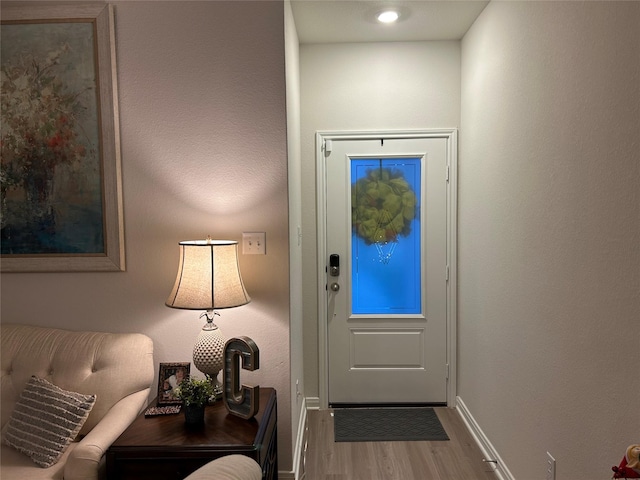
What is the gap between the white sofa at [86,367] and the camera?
2123mm

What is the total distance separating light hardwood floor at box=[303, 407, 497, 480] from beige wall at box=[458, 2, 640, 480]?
0.20 m

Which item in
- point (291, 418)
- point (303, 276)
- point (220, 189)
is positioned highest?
point (220, 189)

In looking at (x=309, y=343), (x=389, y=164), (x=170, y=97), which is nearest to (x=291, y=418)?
(x=309, y=343)

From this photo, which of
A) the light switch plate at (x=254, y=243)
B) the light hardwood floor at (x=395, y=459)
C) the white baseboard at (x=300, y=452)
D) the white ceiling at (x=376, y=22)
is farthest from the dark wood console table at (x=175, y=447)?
the white ceiling at (x=376, y=22)

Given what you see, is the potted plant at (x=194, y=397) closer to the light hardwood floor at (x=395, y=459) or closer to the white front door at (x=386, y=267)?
the light hardwood floor at (x=395, y=459)

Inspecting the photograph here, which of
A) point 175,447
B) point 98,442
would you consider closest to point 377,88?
point 175,447

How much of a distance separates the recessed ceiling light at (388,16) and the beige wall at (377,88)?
39 centimetres

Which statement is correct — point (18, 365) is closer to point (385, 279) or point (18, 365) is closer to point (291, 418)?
point (291, 418)

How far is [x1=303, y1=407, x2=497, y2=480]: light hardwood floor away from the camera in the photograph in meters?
2.65

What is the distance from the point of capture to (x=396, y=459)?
2809 mm

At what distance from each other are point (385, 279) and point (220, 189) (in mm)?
1592

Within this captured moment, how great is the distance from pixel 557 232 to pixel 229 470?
147cm

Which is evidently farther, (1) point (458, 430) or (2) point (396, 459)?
(1) point (458, 430)

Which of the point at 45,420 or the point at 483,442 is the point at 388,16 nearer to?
A: the point at 483,442
